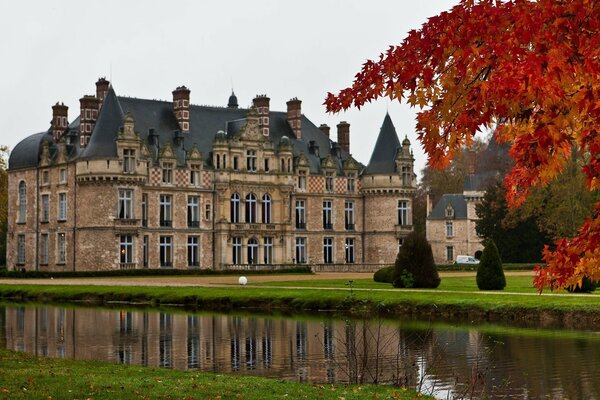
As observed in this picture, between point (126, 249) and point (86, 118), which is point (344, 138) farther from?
point (126, 249)

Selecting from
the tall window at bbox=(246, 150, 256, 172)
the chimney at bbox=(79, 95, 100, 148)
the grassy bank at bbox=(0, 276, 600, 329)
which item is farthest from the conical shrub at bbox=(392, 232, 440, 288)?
the chimney at bbox=(79, 95, 100, 148)

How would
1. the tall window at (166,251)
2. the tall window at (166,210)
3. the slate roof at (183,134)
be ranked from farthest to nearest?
1. the tall window at (166,210)
2. the tall window at (166,251)
3. the slate roof at (183,134)

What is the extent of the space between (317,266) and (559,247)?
162 ft

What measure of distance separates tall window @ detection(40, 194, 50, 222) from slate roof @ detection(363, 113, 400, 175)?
18206mm

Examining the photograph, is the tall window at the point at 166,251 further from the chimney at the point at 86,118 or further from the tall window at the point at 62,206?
the chimney at the point at 86,118

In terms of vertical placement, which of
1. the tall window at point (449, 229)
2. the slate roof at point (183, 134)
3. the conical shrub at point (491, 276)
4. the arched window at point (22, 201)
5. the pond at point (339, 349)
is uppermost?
the slate roof at point (183, 134)

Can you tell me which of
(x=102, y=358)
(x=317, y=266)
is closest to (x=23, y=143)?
(x=317, y=266)

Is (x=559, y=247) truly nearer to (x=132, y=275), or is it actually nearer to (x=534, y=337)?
(x=534, y=337)

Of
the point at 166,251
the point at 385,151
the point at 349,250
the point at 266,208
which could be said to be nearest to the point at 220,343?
the point at 166,251

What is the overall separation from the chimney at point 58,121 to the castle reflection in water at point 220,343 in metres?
27.9

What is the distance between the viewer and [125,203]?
2056 inches

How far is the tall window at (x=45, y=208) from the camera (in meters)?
54.5

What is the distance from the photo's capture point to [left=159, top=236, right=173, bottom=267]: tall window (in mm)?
53844

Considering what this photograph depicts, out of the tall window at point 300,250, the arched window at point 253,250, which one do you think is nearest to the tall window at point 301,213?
the tall window at point 300,250
